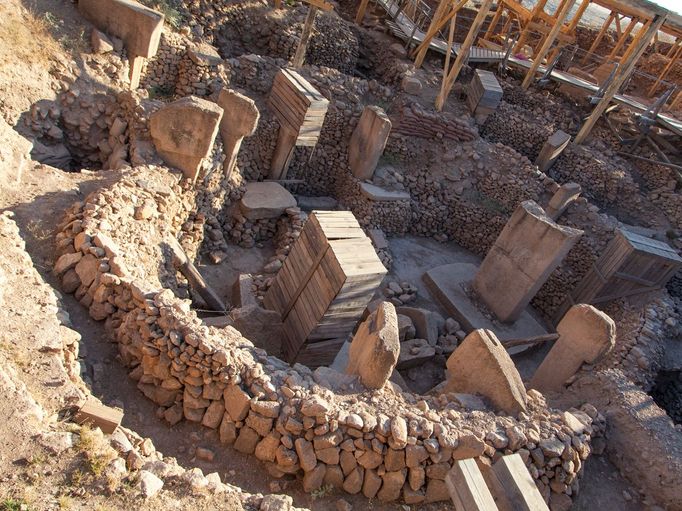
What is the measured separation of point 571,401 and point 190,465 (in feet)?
15.6

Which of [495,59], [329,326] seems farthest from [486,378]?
[495,59]

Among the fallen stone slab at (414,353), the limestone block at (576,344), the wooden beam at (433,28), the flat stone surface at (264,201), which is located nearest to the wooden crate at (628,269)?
the limestone block at (576,344)

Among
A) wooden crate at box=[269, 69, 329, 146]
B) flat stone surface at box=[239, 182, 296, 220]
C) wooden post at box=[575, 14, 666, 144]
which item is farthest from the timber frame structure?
flat stone surface at box=[239, 182, 296, 220]

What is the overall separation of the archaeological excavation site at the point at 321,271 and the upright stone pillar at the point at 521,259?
47mm

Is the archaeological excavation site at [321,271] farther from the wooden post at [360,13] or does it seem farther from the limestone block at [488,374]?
the wooden post at [360,13]

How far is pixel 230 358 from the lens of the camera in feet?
15.5

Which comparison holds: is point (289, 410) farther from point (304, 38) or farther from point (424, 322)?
point (304, 38)

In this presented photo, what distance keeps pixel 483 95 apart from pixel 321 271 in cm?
847

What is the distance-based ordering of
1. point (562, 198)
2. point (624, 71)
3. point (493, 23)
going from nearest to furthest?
point (562, 198) < point (624, 71) < point (493, 23)

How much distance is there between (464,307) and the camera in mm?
9328

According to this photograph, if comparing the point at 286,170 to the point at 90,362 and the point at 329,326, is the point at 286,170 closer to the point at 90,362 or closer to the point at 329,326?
the point at 329,326

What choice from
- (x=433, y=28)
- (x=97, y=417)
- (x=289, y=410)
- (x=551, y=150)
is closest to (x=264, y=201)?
(x=289, y=410)

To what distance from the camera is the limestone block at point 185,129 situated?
7223mm

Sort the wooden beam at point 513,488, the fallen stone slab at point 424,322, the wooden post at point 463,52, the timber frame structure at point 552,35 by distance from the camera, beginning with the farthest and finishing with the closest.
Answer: the timber frame structure at point 552,35 < the wooden post at point 463,52 < the fallen stone slab at point 424,322 < the wooden beam at point 513,488
